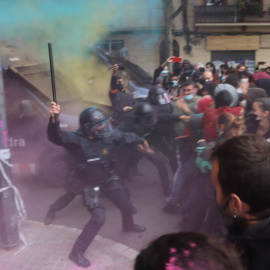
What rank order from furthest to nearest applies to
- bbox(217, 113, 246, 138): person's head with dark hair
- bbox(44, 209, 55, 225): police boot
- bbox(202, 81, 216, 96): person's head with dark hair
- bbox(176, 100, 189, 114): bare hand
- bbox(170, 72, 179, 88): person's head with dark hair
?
1. bbox(170, 72, 179, 88): person's head with dark hair
2. bbox(202, 81, 216, 96): person's head with dark hair
3. bbox(176, 100, 189, 114): bare hand
4. bbox(44, 209, 55, 225): police boot
5. bbox(217, 113, 246, 138): person's head with dark hair

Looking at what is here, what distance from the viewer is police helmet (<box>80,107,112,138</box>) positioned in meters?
3.31

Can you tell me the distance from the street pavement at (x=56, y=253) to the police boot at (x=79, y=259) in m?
0.03

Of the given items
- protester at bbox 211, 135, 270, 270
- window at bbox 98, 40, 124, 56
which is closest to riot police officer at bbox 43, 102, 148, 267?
protester at bbox 211, 135, 270, 270

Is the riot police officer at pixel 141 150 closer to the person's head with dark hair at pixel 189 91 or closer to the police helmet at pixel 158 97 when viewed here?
the police helmet at pixel 158 97

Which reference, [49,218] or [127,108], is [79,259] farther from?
[127,108]

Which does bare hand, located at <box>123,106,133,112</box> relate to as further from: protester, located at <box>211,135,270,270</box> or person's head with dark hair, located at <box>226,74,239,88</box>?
protester, located at <box>211,135,270,270</box>

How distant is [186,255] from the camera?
0.84 m

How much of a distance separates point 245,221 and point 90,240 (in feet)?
6.96

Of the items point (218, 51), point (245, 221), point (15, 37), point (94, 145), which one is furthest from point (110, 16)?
point (218, 51)

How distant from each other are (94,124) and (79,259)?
1210 millimetres

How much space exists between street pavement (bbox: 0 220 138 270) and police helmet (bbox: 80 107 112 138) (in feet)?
3.50

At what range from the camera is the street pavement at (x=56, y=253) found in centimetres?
306

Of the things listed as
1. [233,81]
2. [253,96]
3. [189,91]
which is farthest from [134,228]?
[233,81]

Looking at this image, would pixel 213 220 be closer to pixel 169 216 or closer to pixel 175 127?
pixel 169 216
